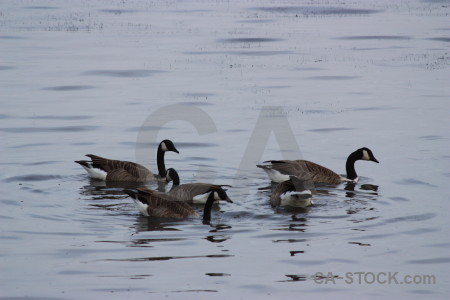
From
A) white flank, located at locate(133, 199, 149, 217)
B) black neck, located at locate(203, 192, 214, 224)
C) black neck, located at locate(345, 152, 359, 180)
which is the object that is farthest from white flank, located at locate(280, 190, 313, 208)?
black neck, located at locate(345, 152, 359, 180)

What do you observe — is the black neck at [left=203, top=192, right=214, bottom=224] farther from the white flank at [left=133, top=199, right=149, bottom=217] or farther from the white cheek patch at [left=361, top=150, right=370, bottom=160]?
the white cheek patch at [left=361, top=150, right=370, bottom=160]

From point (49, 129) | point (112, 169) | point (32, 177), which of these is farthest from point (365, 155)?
point (49, 129)

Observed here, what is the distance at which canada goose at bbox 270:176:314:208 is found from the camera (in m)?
14.9

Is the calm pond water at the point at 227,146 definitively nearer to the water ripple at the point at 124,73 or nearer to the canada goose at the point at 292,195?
the water ripple at the point at 124,73

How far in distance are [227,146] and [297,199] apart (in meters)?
5.53

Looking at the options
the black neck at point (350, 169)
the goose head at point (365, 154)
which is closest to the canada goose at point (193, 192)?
the black neck at point (350, 169)

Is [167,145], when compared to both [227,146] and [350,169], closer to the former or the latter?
[227,146]

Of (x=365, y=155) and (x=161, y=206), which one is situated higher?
(x=365, y=155)

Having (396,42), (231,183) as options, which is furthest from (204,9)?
(231,183)

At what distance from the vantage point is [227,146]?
801 inches

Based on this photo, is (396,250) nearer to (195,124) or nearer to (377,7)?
(195,124)

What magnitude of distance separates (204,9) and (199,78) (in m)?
21.8

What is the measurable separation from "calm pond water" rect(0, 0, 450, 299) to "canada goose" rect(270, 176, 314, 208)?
277 millimetres

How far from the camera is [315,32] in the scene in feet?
133
